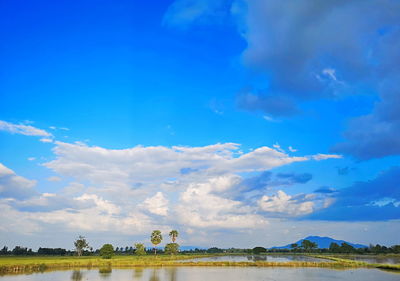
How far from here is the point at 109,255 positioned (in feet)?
281

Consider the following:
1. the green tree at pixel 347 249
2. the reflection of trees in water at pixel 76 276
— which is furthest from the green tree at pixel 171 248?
the green tree at pixel 347 249

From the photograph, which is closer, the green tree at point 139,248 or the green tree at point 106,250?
the green tree at point 106,250

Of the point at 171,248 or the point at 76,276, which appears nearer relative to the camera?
the point at 76,276

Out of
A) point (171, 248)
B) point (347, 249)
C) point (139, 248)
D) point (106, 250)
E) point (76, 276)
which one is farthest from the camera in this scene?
point (347, 249)

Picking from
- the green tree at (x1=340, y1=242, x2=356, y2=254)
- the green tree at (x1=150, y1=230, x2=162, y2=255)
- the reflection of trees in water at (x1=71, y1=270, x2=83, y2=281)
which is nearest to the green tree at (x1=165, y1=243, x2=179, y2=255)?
the green tree at (x1=150, y1=230, x2=162, y2=255)

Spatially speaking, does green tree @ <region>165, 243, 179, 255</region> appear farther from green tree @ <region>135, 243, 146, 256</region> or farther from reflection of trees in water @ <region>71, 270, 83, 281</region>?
reflection of trees in water @ <region>71, 270, 83, 281</region>

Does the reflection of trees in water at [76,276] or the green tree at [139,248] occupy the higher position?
the green tree at [139,248]

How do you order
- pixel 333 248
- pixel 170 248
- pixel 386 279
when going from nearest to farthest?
pixel 386 279, pixel 170 248, pixel 333 248

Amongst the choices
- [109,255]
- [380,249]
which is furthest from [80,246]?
[380,249]

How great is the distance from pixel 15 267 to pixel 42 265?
611cm

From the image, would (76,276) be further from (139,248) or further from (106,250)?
(139,248)

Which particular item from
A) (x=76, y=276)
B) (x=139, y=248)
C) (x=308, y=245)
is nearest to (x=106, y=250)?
(x=139, y=248)

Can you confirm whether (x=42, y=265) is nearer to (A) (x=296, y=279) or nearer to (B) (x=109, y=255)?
(B) (x=109, y=255)

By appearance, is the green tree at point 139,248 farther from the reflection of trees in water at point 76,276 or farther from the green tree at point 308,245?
the green tree at point 308,245
